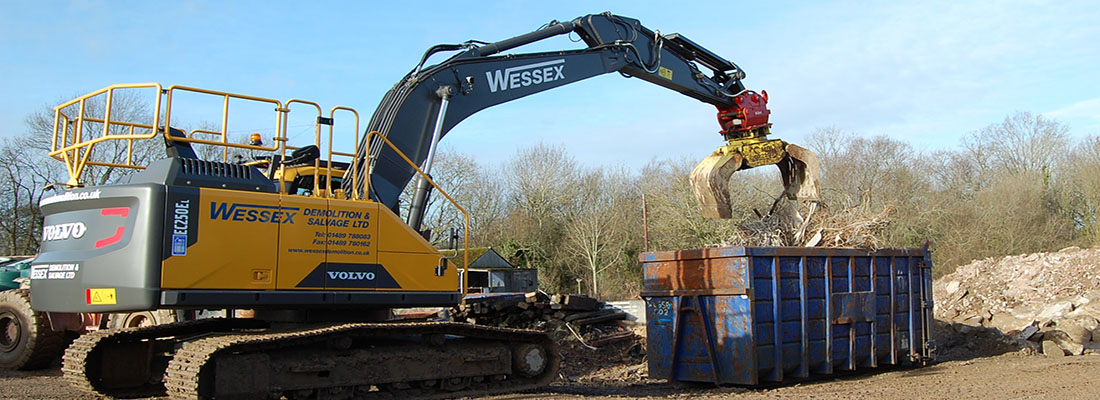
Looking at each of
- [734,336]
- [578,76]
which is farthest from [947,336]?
[578,76]

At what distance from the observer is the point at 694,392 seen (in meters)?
9.38

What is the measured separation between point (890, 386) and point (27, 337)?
36.4 ft

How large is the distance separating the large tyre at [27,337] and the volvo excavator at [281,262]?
4.57 meters

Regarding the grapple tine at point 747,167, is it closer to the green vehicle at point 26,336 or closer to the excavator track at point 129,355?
the excavator track at point 129,355

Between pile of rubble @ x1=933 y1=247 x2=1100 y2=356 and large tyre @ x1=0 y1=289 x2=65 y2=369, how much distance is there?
46.0 ft

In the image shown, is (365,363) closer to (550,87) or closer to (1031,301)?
(550,87)

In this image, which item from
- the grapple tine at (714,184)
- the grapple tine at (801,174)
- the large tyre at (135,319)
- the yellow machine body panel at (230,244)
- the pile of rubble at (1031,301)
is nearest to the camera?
the yellow machine body panel at (230,244)

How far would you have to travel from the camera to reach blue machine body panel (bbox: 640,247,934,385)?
938cm

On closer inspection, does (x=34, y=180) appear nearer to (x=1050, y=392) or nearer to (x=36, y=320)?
(x=36, y=320)

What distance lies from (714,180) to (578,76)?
223 cm

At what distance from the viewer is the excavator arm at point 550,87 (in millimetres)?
8094

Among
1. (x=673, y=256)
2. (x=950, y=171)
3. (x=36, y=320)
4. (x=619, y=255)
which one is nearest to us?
(x=673, y=256)

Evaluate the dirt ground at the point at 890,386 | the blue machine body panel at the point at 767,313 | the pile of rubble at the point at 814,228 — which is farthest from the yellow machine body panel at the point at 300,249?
the pile of rubble at the point at 814,228

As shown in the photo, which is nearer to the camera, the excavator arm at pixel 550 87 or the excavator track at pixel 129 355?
the excavator track at pixel 129 355
